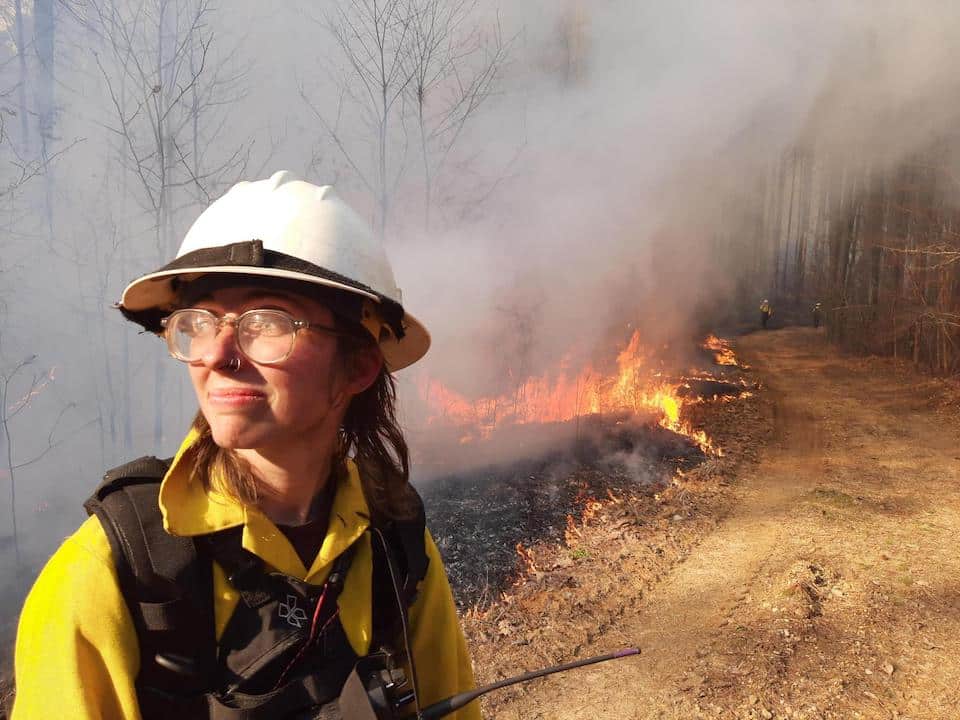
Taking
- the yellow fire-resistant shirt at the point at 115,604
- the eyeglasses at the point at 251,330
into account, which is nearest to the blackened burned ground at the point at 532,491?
the yellow fire-resistant shirt at the point at 115,604

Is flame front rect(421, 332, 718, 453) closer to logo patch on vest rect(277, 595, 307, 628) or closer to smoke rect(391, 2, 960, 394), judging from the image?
smoke rect(391, 2, 960, 394)

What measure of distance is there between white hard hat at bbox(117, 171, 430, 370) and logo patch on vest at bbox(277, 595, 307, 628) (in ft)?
1.98

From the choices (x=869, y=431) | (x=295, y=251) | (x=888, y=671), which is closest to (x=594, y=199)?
(x=869, y=431)

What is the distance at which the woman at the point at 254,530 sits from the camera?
0.98m

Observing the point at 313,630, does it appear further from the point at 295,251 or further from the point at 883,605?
the point at 883,605

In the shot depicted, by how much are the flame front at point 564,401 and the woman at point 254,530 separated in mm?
7148

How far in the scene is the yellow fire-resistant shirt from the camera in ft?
3.01

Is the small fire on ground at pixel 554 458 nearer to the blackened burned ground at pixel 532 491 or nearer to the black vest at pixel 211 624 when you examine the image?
the blackened burned ground at pixel 532 491

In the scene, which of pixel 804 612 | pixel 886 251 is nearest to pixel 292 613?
pixel 804 612

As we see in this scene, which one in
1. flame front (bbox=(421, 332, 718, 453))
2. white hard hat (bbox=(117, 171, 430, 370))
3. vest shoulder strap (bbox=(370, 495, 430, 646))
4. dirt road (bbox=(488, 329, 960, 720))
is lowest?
dirt road (bbox=(488, 329, 960, 720))

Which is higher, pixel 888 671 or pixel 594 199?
pixel 594 199

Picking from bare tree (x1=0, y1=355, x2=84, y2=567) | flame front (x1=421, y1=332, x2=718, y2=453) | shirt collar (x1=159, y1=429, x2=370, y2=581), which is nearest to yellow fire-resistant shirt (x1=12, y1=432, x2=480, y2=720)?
shirt collar (x1=159, y1=429, x2=370, y2=581)

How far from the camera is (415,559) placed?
1.38m

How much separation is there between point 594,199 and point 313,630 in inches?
421
